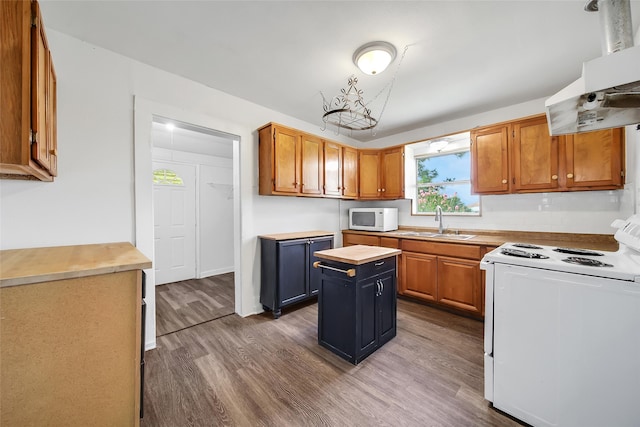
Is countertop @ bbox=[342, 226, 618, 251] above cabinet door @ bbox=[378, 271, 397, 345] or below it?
above

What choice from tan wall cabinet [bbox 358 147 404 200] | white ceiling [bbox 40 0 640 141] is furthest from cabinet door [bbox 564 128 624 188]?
tan wall cabinet [bbox 358 147 404 200]

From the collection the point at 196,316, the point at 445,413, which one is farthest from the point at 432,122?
the point at 196,316

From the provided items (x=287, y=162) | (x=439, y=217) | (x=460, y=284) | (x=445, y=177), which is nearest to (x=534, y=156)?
(x=445, y=177)

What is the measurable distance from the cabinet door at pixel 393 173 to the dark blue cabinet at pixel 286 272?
158 centimetres

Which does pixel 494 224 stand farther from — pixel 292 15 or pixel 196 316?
pixel 196 316

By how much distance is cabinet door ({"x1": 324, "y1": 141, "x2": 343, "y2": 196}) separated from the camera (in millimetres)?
3582

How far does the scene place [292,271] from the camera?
9.73ft

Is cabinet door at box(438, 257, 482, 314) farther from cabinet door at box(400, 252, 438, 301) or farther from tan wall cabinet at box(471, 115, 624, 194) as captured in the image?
tan wall cabinet at box(471, 115, 624, 194)

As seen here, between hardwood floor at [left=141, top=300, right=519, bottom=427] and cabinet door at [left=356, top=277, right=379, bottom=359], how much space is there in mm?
122

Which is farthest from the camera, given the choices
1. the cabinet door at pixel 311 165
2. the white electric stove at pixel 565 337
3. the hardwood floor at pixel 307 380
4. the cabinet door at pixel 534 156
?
the cabinet door at pixel 311 165

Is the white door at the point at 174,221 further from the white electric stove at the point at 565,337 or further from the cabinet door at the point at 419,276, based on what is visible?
the white electric stove at the point at 565,337

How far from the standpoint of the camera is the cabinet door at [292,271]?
2850 mm

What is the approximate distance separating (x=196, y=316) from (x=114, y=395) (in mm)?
1778

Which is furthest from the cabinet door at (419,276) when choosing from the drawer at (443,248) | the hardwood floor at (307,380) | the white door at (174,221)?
the white door at (174,221)
